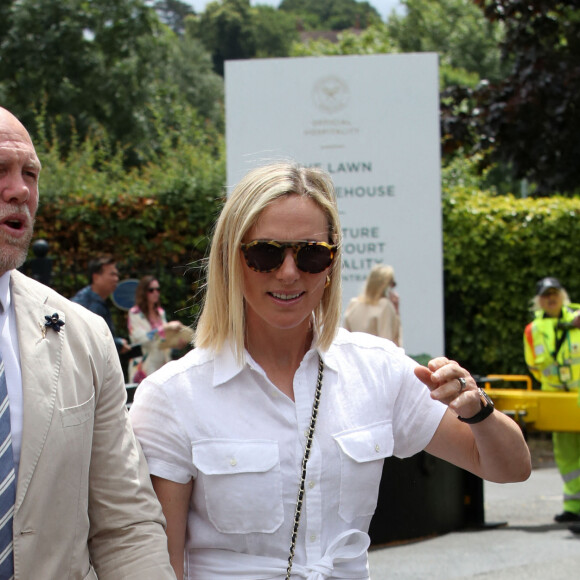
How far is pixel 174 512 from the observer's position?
221 centimetres

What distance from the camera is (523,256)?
41.9 ft

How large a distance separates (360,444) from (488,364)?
35.8 feet

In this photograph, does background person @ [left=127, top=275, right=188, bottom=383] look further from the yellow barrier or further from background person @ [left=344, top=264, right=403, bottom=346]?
the yellow barrier

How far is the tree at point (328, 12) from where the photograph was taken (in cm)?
11256

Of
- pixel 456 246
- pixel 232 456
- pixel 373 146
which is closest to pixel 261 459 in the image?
pixel 232 456

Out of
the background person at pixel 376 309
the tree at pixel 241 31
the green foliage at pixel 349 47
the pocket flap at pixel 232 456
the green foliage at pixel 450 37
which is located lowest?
the background person at pixel 376 309

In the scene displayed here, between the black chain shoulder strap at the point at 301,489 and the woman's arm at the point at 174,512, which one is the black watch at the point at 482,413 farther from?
the woman's arm at the point at 174,512

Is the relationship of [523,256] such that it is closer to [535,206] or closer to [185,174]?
[535,206]

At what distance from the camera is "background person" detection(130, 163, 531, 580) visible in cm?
219

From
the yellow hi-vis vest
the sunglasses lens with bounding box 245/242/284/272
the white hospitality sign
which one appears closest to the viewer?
the sunglasses lens with bounding box 245/242/284/272

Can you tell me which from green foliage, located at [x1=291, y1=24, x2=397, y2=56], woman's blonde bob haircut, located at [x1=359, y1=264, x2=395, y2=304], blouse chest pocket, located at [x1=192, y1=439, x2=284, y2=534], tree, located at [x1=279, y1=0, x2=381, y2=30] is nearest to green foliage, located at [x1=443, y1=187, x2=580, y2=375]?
woman's blonde bob haircut, located at [x1=359, y1=264, x2=395, y2=304]

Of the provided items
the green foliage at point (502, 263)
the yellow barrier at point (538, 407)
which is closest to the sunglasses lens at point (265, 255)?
the yellow barrier at point (538, 407)

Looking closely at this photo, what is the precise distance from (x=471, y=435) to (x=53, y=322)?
101cm

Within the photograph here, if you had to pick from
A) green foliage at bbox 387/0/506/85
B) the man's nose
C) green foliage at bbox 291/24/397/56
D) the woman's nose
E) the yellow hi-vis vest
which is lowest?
the yellow hi-vis vest
